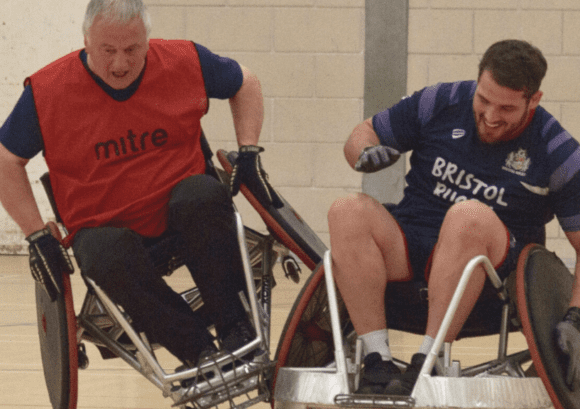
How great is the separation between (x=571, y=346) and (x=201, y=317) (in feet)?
2.60

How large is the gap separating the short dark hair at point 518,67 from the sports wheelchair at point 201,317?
0.57 m

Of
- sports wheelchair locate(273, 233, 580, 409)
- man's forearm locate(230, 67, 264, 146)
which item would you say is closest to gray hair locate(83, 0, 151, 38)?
man's forearm locate(230, 67, 264, 146)

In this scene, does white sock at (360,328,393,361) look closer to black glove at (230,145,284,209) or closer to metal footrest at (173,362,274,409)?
metal footrest at (173,362,274,409)

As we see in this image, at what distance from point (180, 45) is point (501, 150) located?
0.80 m

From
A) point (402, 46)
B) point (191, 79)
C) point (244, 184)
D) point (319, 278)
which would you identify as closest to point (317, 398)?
point (319, 278)

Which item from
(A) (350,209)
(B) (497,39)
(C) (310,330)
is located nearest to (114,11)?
(A) (350,209)

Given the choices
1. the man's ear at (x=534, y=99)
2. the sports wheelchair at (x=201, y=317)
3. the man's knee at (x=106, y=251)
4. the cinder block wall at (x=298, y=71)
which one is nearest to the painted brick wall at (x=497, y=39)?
the cinder block wall at (x=298, y=71)

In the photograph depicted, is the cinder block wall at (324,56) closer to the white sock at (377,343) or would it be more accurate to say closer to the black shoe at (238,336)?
the black shoe at (238,336)

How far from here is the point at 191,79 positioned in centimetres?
191

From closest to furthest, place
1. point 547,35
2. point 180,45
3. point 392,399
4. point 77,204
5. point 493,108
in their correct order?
point 392,399, point 493,108, point 77,204, point 180,45, point 547,35

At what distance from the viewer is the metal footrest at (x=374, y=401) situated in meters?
1.38

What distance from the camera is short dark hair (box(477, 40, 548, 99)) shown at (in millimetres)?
1618

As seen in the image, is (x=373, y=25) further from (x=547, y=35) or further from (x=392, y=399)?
(x=392, y=399)

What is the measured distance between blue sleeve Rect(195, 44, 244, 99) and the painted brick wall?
6.87 ft
